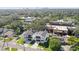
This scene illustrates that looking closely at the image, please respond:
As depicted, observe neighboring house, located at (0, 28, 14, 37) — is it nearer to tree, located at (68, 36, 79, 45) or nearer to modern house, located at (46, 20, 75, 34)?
modern house, located at (46, 20, 75, 34)

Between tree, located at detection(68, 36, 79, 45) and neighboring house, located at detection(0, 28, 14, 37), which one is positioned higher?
neighboring house, located at detection(0, 28, 14, 37)
